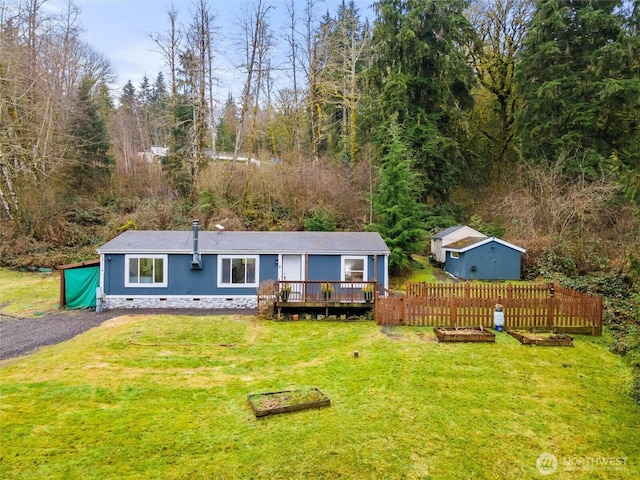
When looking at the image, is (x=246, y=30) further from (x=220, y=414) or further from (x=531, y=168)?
(x=220, y=414)

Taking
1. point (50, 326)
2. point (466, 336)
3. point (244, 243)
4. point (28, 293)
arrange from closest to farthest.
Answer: point (466, 336) → point (50, 326) → point (244, 243) → point (28, 293)

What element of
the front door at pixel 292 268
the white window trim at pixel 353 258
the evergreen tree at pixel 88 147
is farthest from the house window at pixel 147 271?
the evergreen tree at pixel 88 147

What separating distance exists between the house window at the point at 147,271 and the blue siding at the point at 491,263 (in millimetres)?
12782

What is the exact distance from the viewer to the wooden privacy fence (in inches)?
423

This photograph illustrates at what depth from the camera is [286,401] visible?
6277 mm

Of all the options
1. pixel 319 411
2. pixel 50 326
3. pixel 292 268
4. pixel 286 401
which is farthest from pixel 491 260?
pixel 50 326

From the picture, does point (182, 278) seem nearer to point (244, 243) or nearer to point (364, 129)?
point (244, 243)

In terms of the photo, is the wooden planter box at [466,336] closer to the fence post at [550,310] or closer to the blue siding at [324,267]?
the fence post at [550,310]

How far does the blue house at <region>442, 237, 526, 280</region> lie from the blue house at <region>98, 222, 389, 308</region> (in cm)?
523

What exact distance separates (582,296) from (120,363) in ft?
39.6

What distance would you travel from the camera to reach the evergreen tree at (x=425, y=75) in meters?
22.5

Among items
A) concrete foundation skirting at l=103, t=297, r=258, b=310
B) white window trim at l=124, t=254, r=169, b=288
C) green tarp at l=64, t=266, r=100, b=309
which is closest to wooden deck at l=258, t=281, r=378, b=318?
concrete foundation skirting at l=103, t=297, r=258, b=310

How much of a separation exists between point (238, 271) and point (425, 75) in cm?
1776

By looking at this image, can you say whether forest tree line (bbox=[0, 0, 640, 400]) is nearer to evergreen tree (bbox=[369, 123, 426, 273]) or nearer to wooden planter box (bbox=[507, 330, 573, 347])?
evergreen tree (bbox=[369, 123, 426, 273])
